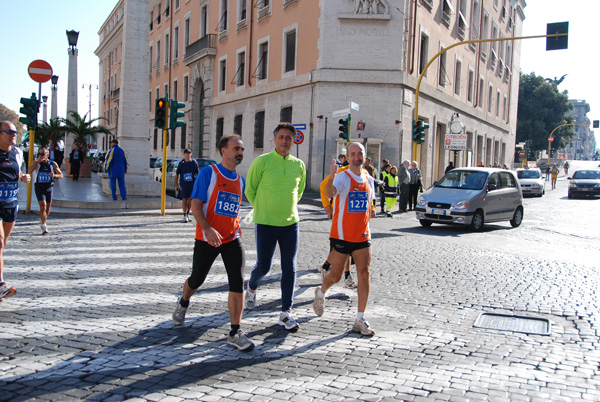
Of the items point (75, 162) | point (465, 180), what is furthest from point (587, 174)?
point (75, 162)

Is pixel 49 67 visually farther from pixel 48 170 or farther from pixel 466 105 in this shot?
pixel 466 105

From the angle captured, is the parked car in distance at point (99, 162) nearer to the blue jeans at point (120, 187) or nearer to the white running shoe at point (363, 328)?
the blue jeans at point (120, 187)

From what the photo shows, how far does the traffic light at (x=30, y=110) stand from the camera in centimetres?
1350

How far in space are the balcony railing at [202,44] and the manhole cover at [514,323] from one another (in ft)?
104

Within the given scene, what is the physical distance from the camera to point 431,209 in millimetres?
14156

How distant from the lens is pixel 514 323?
18.1 feet

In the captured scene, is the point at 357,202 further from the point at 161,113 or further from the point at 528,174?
the point at 528,174

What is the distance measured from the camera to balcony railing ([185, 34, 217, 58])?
114 ft

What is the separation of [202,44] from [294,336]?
110ft

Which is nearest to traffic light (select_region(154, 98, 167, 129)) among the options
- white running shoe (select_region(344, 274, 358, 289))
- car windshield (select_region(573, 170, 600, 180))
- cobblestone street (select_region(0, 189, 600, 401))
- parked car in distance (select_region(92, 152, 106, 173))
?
cobblestone street (select_region(0, 189, 600, 401))

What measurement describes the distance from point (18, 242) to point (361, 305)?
7102 mm

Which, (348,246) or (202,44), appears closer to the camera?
(348,246)

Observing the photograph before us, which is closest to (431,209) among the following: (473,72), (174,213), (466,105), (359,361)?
(174,213)

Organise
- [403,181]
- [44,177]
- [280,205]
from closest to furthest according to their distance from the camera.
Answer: [280,205] → [44,177] → [403,181]
